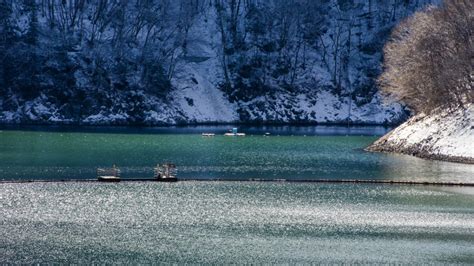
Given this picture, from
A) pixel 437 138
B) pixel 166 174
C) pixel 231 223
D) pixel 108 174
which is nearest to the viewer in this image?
pixel 231 223

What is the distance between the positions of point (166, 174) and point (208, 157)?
25.4 m

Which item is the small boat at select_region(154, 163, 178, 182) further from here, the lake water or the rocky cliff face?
the rocky cliff face

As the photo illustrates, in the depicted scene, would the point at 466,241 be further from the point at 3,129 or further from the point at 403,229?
the point at 3,129

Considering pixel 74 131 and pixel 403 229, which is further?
pixel 74 131

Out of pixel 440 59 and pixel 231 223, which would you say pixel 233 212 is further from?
pixel 440 59

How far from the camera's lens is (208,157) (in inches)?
4053

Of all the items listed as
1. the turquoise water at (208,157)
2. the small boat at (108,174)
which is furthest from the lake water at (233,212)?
the small boat at (108,174)

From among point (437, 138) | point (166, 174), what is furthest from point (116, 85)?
point (166, 174)

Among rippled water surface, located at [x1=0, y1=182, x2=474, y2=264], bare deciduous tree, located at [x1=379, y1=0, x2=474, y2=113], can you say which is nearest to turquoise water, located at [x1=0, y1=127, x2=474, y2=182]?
rippled water surface, located at [x1=0, y1=182, x2=474, y2=264]

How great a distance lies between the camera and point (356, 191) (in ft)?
236

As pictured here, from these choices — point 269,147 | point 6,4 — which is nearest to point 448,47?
point 269,147

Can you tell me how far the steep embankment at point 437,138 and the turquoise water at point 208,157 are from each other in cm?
309

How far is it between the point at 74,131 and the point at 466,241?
352 feet

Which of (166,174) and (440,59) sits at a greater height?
(440,59)
